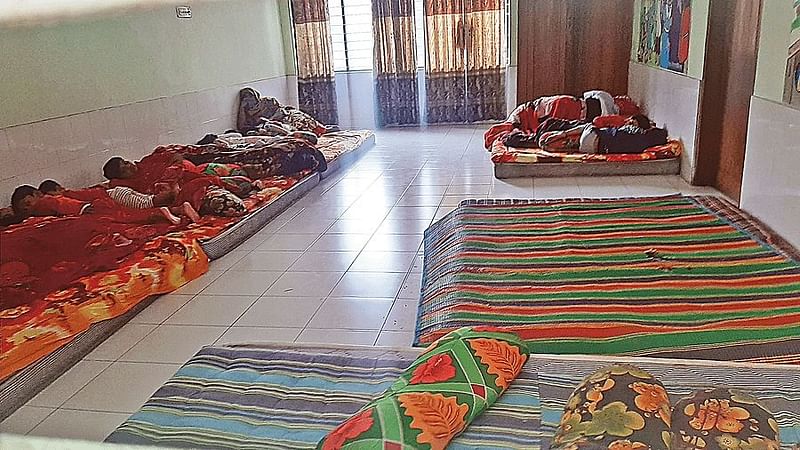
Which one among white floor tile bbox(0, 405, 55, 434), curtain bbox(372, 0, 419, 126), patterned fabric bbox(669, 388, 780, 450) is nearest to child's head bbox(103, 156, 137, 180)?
white floor tile bbox(0, 405, 55, 434)

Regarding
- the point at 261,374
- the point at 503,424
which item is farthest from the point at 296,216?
the point at 503,424

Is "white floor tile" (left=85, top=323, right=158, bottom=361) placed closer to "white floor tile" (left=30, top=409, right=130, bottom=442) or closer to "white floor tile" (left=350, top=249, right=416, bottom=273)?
"white floor tile" (left=350, top=249, right=416, bottom=273)

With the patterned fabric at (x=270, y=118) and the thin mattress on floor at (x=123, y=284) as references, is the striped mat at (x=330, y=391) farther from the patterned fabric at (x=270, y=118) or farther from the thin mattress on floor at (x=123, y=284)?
the patterned fabric at (x=270, y=118)

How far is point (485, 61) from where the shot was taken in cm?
689

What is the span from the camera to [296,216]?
3604 mm

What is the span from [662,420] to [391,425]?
458mm

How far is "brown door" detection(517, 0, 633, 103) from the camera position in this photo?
5770mm

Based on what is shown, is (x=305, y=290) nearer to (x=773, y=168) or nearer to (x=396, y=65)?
(x=773, y=168)

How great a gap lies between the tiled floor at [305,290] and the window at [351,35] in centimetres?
96

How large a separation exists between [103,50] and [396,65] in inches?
240

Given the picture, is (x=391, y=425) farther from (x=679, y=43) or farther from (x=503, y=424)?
(x=679, y=43)

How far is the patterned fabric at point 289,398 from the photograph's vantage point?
1307 mm

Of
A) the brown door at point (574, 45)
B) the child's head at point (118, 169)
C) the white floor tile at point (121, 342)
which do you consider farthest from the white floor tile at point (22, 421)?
the brown door at point (574, 45)

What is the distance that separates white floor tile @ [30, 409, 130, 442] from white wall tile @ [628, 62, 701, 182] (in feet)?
12.3
